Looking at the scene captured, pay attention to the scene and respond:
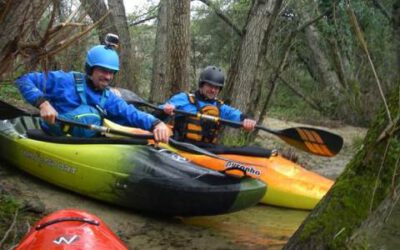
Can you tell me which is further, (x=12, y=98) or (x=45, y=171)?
(x=12, y=98)

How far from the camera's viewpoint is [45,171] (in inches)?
215

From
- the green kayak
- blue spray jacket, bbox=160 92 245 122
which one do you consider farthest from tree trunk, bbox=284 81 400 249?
blue spray jacket, bbox=160 92 245 122

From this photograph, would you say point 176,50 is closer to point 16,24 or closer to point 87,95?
point 87,95

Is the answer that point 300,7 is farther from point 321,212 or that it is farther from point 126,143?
point 321,212

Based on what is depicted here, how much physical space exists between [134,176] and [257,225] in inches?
48.5

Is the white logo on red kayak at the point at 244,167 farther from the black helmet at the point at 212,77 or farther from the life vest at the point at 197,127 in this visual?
the black helmet at the point at 212,77

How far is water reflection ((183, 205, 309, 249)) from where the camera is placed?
475 cm

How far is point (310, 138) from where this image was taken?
6.77 m

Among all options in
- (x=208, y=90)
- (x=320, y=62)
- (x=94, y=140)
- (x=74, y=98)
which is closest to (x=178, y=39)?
(x=208, y=90)

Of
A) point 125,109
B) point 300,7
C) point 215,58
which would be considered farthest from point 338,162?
point 215,58

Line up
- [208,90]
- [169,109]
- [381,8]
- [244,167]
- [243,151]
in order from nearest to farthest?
[244,167] → [243,151] → [169,109] → [208,90] → [381,8]

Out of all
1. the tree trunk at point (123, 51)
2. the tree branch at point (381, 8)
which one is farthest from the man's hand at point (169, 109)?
the tree branch at point (381, 8)

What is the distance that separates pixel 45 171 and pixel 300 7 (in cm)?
674

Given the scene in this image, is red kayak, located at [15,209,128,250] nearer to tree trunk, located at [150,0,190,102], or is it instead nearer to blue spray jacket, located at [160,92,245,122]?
blue spray jacket, located at [160,92,245,122]
